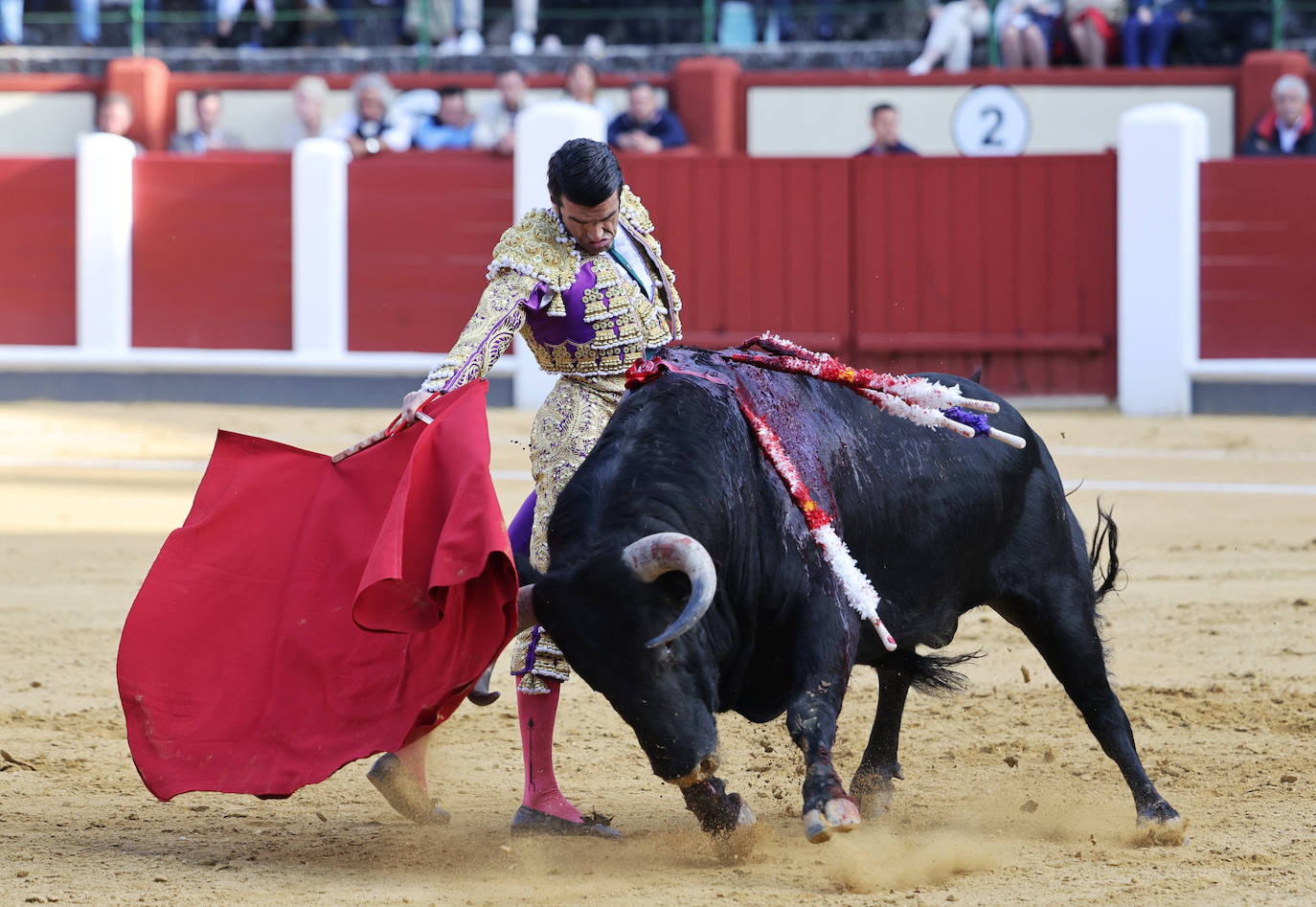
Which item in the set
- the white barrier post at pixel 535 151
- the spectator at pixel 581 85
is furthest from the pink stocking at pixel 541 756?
the spectator at pixel 581 85

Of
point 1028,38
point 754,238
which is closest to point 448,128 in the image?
point 754,238

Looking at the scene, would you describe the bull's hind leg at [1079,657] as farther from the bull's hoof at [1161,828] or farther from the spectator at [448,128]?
the spectator at [448,128]

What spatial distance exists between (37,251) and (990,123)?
5285mm

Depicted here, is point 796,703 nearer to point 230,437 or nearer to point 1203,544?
point 230,437

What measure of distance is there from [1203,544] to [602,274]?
3.36 m

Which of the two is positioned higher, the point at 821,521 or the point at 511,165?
the point at 511,165

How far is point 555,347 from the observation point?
3010mm

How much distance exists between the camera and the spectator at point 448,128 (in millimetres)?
9641

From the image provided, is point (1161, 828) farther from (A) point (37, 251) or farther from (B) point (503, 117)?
(A) point (37, 251)

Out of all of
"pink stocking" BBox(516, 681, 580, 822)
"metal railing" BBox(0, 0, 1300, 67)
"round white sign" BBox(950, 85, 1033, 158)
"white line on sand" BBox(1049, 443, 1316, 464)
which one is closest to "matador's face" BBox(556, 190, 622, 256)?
"pink stocking" BBox(516, 681, 580, 822)

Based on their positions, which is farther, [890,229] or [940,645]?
[890,229]

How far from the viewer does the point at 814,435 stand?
2.87 m

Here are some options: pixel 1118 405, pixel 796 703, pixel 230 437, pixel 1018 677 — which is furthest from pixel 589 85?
pixel 796 703

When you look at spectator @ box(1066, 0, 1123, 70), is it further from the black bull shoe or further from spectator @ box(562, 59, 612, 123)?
the black bull shoe
